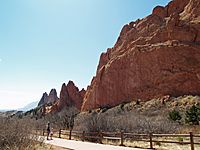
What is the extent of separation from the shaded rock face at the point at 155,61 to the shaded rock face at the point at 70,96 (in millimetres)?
18781

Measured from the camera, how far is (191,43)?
196 feet

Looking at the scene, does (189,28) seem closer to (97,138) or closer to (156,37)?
(156,37)

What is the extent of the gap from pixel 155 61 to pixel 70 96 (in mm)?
45518

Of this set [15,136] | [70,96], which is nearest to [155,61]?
[70,96]

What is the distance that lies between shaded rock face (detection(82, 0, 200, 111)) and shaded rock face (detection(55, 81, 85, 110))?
1878cm

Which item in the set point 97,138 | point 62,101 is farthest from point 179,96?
point 62,101

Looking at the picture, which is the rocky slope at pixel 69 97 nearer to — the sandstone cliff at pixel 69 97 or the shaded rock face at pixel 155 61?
the sandstone cliff at pixel 69 97

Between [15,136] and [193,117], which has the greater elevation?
[193,117]

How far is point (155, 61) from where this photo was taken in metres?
61.2

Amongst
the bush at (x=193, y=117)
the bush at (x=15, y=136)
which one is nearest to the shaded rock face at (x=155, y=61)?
the bush at (x=193, y=117)

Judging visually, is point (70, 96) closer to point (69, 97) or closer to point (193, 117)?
point (69, 97)

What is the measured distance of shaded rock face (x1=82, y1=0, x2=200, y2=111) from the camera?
5694 cm

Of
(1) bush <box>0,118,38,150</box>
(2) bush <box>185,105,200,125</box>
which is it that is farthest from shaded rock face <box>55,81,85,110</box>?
(1) bush <box>0,118,38,150</box>

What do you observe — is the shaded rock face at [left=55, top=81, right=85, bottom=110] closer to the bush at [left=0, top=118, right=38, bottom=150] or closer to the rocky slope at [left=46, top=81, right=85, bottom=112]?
the rocky slope at [left=46, top=81, right=85, bottom=112]
